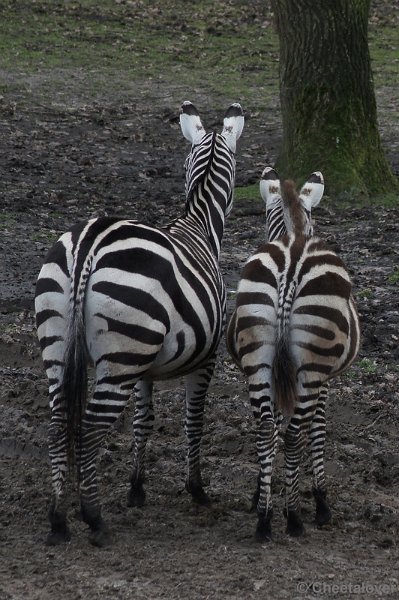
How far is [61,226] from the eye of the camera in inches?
443

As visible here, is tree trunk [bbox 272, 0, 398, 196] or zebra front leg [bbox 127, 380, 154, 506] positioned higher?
tree trunk [bbox 272, 0, 398, 196]

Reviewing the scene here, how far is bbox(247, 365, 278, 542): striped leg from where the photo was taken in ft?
18.0

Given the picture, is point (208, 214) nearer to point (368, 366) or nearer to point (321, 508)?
point (368, 366)

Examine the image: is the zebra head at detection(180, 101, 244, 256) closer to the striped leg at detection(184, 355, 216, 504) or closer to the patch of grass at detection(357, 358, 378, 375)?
the striped leg at detection(184, 355, 216, 504)

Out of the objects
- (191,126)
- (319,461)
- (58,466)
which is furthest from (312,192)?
(58,466)

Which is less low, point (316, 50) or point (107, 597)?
point (316, 50)

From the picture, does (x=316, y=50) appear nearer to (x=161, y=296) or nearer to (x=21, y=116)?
(x=21, y=116)

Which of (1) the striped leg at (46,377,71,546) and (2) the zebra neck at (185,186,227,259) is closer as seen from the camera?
(1) the striped leg at (46,377,71,546)

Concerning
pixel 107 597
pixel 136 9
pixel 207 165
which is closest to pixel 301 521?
pixel 107 597

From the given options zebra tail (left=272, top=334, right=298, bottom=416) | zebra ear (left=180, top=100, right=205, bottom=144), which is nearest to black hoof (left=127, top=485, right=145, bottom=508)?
zebra tail (left=272, top=334, right=298, bottom=416)

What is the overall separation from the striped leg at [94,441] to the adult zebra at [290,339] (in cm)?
72

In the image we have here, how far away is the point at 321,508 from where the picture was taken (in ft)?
19.5

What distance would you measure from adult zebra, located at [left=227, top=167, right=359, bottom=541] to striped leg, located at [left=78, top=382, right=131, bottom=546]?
719mm

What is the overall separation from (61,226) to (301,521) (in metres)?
6.20
